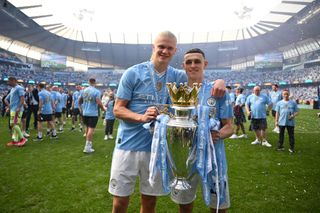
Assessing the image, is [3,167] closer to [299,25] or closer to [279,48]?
[299,25]

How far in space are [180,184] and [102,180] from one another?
3.40m

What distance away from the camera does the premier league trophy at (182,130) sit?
5.46 feet

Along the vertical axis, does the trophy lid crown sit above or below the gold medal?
below

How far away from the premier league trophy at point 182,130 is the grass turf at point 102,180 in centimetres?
209

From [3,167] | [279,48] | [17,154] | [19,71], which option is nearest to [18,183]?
[3,167]

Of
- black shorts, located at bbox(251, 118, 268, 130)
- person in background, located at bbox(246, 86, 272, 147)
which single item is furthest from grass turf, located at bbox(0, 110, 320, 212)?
black shorts, located at bbox(251, 118, 268, 130)

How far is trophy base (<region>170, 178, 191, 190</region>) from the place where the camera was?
1742 millimetres

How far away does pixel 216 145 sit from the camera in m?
2.05

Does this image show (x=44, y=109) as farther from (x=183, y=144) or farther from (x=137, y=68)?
(x=183, y=144)

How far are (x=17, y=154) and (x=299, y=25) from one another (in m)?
43.3

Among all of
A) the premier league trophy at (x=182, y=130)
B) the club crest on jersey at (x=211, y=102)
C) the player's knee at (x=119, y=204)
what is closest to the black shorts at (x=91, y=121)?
the player's knee at (x=119, y=204)

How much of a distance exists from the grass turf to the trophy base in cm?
200

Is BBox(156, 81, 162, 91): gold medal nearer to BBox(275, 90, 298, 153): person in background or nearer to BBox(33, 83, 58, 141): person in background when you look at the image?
BBox(275, 90, 298, 153): person in background

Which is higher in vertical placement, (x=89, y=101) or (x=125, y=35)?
(x=125, y=35)
